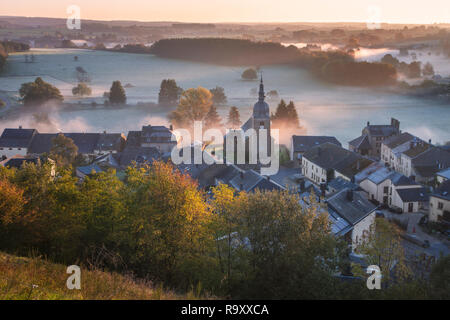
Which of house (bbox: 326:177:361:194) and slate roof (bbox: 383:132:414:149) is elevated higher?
slate roof (bbox: 383:132:414:149)

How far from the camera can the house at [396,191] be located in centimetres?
3269

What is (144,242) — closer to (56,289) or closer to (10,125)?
(56,289)

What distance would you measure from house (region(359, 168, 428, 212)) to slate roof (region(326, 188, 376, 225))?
20.5ft

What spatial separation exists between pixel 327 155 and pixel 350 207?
14.5 m

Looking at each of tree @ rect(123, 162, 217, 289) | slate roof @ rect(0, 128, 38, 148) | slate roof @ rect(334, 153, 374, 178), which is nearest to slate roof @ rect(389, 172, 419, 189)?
slate roof @ rect(334, 153, 374, 178)

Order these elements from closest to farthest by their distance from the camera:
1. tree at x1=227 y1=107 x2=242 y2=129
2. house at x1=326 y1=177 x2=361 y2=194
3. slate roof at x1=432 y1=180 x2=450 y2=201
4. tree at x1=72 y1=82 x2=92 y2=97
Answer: slate roof at x1=432 y1=180 x2=450 y2=201, house at x1=326 y1=177 x2=361 y2=194, tree at x1=227 y1=107 x2=242 y2=129, tree at x1=72 y1=82 x2=92 y2=97

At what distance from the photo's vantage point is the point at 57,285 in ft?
32.3

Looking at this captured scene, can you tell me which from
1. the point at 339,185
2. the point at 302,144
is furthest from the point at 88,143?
the point at 339,185

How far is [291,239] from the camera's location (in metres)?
14.9

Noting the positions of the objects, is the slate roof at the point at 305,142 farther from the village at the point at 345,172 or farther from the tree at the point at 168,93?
the tree at the point at 168,93

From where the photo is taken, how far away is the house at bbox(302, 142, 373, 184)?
38.3m

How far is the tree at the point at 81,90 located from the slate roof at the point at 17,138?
121ft

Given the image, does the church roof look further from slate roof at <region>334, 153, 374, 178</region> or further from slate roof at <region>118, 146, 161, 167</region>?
slate roof at <region>118, 146, 161, 167</region>

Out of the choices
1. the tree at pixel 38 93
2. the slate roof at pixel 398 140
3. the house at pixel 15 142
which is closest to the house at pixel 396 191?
the slate roof at pixel 398 140
